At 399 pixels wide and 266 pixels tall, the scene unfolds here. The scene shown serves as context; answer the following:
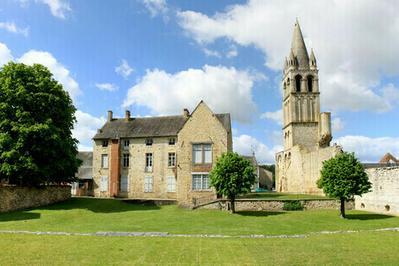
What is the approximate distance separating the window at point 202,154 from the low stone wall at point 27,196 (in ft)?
45.6

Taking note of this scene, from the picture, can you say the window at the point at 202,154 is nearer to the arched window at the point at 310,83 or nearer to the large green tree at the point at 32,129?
the large green tree at the point at 32,129

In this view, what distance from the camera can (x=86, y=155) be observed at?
53.2 meters

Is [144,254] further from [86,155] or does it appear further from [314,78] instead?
[314,78]

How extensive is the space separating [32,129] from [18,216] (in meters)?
7.22

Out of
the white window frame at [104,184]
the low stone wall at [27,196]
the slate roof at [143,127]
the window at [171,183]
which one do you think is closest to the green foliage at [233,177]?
the slate roof at [143,127]

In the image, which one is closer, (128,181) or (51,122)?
(51,122)

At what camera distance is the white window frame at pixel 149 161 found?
4294 cm

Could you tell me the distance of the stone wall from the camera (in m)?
27.6

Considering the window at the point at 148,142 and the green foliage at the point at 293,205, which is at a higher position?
the window at the point at 148,142

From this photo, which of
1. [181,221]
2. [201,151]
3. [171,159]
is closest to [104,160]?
[171,159]

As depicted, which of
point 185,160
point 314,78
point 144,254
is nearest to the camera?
point 144,254

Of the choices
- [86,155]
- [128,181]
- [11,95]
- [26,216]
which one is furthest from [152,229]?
[86,155]

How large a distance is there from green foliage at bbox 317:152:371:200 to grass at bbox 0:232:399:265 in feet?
29.2

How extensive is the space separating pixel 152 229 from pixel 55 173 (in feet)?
53.0
